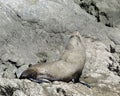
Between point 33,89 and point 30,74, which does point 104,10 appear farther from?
point 33,89

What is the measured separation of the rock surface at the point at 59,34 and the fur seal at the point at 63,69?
32 centimetres

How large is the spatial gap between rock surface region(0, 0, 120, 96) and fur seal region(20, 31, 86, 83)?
1.05ft

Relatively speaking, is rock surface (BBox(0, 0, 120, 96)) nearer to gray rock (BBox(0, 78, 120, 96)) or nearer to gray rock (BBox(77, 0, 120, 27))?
gray rock (BBox(77, 0, 120, 27))

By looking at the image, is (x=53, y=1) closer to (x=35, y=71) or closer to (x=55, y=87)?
(x=35, y=71)

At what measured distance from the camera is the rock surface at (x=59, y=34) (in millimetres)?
8031

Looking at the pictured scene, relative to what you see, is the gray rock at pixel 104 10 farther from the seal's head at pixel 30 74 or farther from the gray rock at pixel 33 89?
the gray rock at pixel 33 89

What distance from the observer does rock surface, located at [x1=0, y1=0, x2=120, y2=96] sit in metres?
8.03

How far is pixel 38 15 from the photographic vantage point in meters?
8.86

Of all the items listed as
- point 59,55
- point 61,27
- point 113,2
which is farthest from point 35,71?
point 113,2

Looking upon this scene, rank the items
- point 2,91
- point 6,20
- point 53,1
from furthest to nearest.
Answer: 1. point 53,1
2. point 6,20
3. point 2,91

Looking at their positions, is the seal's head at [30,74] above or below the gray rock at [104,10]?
below

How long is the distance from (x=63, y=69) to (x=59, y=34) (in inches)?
56.2

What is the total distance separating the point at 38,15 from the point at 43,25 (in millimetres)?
231

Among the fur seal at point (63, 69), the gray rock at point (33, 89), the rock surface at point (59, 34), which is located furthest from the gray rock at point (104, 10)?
the gray rock at point (33, 89)
